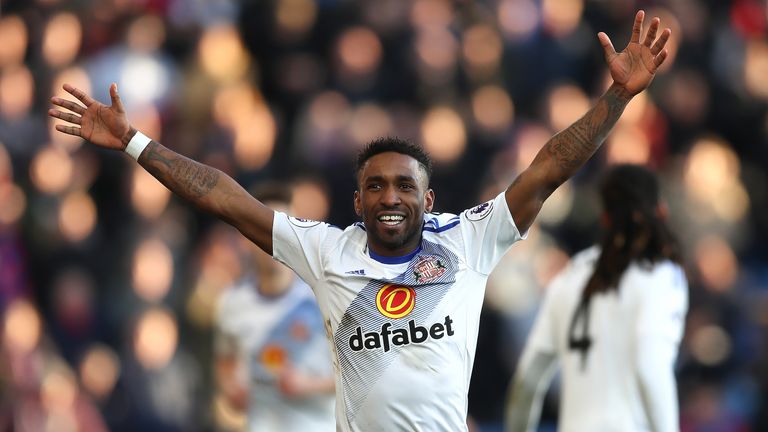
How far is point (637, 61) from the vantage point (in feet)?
17.3

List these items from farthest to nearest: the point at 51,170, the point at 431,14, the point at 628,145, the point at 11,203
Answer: the point at 431,14 < the point at 51,170 < the point at 11,203 < the point at 628,145

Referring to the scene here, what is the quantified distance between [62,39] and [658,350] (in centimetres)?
798

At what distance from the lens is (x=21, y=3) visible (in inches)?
541

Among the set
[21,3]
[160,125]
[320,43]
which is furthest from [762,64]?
[21,3]

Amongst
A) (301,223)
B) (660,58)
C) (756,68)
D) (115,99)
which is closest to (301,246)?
(301,223)

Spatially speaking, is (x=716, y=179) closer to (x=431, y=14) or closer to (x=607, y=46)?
(x=431, y=14)

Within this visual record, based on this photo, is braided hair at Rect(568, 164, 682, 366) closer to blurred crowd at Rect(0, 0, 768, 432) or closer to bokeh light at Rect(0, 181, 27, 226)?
blurred crowd at Rect(0, 0, 768, 432)

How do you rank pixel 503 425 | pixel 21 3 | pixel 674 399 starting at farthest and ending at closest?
pixel 21 3
pixel 503 425
pixel 674 399

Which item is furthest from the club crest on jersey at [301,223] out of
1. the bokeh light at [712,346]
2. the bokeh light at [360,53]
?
the bokeh light at [360,53]

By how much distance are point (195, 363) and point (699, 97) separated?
4490 mm

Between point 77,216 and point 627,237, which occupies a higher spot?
point 77,216

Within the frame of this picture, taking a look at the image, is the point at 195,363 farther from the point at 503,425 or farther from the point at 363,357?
the point at 363,357

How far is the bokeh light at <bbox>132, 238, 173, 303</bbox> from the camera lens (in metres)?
11.3

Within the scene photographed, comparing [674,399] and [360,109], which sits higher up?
[360,109]
